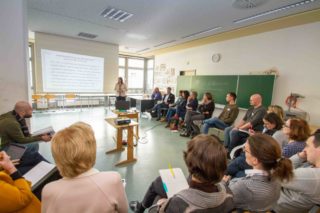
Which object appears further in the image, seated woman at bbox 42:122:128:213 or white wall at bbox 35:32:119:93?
white wall at bbox 35:32:119:93

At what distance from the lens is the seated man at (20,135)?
1.79 m

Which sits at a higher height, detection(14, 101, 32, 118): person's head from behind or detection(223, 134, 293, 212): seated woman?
detection(14, 101, 32, 118): person's head from behind

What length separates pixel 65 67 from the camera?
6.73 metres

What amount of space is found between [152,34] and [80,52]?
3.46 metres

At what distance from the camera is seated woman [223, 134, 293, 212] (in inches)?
41.8

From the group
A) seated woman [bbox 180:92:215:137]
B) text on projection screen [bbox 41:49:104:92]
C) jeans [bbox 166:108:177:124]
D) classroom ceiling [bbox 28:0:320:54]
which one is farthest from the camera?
text on projection screen [bbox 41:49:104:92]

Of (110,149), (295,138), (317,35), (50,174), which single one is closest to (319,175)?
(295,138)

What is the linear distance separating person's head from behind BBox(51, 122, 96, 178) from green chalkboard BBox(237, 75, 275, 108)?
15.4 ft

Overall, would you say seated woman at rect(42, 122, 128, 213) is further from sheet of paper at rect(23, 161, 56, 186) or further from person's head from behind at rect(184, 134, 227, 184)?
sheet of paper at rect(23, 161, 56, 186)

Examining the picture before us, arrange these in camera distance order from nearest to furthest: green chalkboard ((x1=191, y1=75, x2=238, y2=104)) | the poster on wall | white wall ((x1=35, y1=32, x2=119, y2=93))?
green chalkboard ((x1=191, y1=75, x2=238, y2=104))
white wall ((x1=35, y1=32, x2=119, y2=93))
the poster on wall

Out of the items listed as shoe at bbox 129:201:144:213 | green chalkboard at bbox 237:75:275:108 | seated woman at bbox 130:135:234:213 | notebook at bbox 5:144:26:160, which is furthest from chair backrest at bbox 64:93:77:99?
seated woman at bbox 130:135:234:213

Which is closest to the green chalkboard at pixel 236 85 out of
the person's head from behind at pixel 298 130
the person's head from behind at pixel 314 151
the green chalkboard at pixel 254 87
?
the green chalkboard at pixel 254 87

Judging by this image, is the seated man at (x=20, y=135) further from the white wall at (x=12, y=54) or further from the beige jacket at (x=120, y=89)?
the beige jacket at (x=120, y=89)

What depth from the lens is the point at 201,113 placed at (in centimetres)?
466
